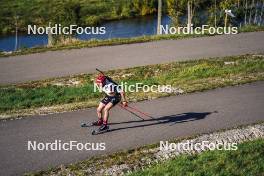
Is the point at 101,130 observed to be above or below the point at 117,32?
below

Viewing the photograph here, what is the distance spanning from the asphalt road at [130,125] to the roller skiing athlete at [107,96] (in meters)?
0.37

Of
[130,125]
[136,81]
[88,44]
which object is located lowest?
[130,125]

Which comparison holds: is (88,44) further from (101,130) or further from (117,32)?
(117,32)

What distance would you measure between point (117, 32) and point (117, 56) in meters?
21.1

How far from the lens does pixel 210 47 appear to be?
24.8 m

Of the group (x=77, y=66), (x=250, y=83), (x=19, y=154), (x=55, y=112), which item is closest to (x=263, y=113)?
(x=250, y=83)

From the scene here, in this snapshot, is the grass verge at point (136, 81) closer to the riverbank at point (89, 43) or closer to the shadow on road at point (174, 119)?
the shadow on road at point (174, 119)

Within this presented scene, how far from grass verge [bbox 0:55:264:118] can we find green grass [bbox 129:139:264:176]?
5.41 m

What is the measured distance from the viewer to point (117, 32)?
44250 mm

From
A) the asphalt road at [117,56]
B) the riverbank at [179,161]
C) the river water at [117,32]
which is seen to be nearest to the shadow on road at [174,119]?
the riverbank at [179,161]

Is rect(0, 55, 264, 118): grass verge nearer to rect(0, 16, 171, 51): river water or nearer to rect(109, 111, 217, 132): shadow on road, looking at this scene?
rect(109, 111, 217, 132): shadow on road

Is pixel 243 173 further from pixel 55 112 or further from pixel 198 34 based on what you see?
pixel 198 34

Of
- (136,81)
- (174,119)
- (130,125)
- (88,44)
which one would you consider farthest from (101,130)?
(88,44)

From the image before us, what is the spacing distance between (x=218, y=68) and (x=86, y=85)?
6258mm
